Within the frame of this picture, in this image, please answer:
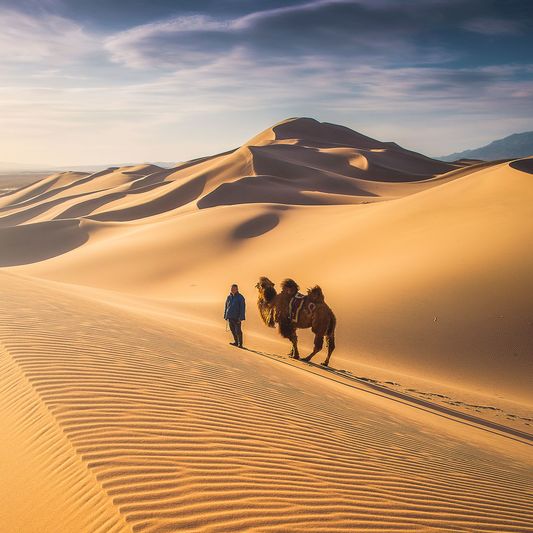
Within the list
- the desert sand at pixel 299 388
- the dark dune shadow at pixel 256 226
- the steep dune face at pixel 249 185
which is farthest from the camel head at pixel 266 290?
the steep dune face at pixel 249 185

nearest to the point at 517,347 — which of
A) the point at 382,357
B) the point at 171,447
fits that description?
the point at 382,357

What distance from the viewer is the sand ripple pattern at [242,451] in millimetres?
3311

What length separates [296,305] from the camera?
421 inches

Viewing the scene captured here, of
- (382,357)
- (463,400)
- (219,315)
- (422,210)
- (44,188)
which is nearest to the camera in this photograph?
(463,400)

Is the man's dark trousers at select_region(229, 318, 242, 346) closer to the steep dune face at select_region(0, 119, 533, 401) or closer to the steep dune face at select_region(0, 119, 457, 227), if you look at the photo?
the steep dune face at select_region(0, 119, 533, 401)

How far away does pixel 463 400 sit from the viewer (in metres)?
9.56

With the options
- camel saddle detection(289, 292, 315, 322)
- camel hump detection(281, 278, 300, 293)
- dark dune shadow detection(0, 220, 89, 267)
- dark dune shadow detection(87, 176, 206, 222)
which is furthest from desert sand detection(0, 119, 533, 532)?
dark dune shadow detection(87, 176, 206, 222)

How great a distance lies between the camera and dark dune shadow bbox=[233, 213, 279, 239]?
27.3 meters

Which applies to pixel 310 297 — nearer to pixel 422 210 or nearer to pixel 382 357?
pixel 382 357

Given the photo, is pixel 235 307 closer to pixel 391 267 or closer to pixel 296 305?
pixel 296 305

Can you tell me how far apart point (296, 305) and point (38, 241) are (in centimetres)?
3192

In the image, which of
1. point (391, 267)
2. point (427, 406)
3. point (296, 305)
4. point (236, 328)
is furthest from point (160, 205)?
point (427, 406)

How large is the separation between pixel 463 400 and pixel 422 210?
1284 centimetres

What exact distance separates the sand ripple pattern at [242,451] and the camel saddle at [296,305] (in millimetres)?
2702
